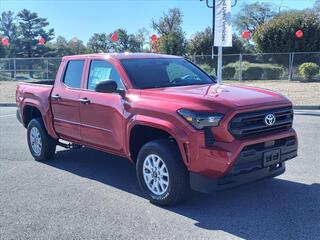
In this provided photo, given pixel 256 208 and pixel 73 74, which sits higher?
pixel 73 74

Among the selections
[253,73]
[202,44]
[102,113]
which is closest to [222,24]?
[102,113]

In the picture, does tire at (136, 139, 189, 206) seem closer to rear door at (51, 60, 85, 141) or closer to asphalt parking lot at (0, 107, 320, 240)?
asphalt parking lot at (0, 107, 320, 240)

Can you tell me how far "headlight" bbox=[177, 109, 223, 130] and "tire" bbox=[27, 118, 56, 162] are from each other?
140 inches

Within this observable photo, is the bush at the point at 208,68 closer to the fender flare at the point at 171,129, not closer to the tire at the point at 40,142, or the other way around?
the tire at the point at 40,142

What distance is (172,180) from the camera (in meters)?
5.15

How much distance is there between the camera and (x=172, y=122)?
5082mm

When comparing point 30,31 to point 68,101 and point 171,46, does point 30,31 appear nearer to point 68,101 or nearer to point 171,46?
point 171,46

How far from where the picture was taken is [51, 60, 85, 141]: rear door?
22.3 ft

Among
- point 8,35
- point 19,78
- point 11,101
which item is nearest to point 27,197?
point 11,101

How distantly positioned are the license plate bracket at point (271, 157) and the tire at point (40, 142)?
4028 mm

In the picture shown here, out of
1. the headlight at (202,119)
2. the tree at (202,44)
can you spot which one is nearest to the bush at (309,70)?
the tree at (202,44)

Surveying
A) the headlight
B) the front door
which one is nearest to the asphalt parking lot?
the front door

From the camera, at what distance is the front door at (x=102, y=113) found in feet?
19.5

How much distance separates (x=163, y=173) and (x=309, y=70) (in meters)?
21.8
